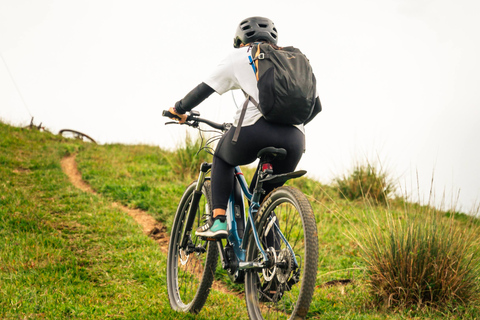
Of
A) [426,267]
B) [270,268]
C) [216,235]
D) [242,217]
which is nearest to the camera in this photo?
[270,268]

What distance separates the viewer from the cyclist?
3490 mm

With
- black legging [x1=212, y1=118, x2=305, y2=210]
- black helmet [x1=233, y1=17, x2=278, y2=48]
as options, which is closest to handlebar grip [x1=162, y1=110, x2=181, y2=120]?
black legging [x1=212, y1=118, x2=305, y2=210]

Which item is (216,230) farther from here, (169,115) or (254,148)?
(169,115)

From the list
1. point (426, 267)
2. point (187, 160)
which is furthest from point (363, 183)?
point (426, 267)

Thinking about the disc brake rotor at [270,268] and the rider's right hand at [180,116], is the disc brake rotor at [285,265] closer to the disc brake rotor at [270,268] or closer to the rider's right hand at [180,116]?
the disc brake rotor at [270,268]

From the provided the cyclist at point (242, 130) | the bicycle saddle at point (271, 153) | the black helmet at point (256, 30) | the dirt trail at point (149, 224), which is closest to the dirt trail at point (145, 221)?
the dirt trail at point (149, 224)

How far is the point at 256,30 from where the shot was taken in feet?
12.4

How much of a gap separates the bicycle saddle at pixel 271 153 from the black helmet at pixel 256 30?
0.95 m

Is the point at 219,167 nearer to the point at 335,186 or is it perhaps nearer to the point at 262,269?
the point at 262,269

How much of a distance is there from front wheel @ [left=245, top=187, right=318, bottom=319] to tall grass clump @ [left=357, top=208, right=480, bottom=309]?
165cm

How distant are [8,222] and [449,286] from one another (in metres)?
6.11

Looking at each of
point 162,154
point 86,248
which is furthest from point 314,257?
point 162,154

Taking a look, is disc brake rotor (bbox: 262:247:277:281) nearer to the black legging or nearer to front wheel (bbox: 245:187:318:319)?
front wheel (bbox: 245:187:318:319)

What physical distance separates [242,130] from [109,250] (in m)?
4.00
